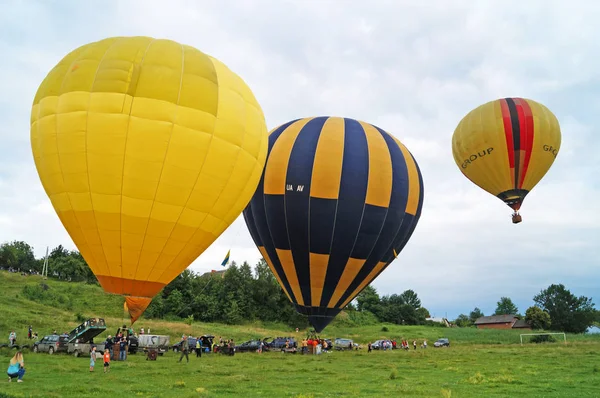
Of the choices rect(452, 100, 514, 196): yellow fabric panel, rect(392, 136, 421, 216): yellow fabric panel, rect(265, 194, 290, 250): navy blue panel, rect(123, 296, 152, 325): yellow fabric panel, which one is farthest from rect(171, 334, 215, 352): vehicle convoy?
rect(452, 100, 514, 196): yellow fabric panel

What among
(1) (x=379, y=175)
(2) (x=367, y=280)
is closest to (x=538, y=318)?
(2) (x=367, y=280)

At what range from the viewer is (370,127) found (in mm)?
23688

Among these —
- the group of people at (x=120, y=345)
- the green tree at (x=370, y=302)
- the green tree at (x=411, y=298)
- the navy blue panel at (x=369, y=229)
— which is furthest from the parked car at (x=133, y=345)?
the green tree at (x=411, y=298)

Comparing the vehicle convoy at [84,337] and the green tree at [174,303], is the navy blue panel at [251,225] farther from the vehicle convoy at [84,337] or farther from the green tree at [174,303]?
the green tree at [174,303]

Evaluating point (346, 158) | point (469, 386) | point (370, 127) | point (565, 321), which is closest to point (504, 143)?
point (370, 127)

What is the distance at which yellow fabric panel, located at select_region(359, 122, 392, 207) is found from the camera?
21484 mm

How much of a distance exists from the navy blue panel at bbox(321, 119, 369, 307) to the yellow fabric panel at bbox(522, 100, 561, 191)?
1133 centimetres

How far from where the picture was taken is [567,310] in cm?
7725

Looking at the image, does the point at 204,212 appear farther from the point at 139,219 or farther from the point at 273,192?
the point at 273,192

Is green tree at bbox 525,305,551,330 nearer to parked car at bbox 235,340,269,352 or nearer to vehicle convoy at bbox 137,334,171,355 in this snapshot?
parked car at bbox 235,340,269,352

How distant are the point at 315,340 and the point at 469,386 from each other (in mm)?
14290

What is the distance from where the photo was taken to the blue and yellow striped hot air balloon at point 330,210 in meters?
21.4

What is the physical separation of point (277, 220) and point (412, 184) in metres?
6.76

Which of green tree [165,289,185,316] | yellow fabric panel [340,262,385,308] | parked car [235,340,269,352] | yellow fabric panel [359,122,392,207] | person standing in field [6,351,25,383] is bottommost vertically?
parked car [235,340,269,352]
